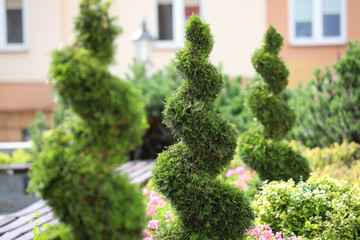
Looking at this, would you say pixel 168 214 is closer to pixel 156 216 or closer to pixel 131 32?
pixel 156 216

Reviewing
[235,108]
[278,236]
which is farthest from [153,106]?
[278,236]

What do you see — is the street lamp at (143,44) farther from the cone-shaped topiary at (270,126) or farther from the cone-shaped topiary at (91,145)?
the cone-shaped topiary at (91,145)

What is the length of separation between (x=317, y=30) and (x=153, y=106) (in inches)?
244

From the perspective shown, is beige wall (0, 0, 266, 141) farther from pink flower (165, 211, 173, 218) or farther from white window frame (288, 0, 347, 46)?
pink flower (165, 211, 173, 218)

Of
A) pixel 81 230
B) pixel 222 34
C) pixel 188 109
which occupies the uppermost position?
pixel 222 34

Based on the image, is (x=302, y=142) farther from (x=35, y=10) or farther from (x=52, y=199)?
(x=35, y=10)

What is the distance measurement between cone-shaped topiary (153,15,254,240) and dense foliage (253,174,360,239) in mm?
Answer: 595

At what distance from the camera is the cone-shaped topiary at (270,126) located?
17.3 feet

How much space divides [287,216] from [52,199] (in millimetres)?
2327

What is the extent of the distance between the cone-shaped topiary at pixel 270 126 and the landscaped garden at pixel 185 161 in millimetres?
12

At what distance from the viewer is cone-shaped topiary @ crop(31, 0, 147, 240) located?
2482 millimetres

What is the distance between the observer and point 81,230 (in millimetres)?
2547

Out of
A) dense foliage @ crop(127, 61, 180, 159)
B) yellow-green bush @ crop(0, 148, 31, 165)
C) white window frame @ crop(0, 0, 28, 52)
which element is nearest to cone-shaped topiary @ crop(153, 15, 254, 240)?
dense foliage @ crop(127, 61, 180, 159)

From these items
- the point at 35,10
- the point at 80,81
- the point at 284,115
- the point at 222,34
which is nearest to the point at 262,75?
the point at 284,115
